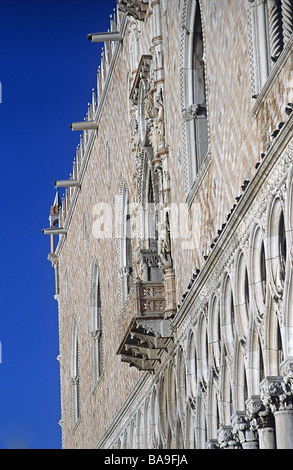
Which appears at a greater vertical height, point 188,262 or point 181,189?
point 181,189

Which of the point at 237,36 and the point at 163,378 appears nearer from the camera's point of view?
the point at 237,36

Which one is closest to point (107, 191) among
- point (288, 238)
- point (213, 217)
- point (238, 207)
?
point (213, 217)

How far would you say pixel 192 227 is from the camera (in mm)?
17922

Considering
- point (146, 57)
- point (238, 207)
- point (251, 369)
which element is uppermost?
point (146, 57)

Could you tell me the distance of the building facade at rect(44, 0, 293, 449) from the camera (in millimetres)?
13305

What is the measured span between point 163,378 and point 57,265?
18.4m

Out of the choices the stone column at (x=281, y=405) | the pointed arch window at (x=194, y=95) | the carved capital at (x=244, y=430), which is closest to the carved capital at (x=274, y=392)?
the stone column at (x=281, y=405)

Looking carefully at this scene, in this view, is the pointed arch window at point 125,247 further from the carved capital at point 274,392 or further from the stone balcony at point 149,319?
the carved capital at point 274,392

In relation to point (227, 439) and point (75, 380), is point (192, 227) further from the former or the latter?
point (75, 380)

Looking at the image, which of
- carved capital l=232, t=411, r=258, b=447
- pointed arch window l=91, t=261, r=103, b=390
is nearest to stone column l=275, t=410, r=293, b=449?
carved capital l=232, t=411, r=258, b=447

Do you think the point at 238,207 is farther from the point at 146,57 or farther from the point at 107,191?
the point at 107,191

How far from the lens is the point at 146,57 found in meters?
21.1

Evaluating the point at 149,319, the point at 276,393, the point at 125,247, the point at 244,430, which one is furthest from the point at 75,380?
the point at 276,393

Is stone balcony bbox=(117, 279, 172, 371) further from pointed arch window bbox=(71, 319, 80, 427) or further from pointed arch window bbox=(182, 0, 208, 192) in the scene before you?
pointed arch window bbox=(71, 319, 80, 427)
